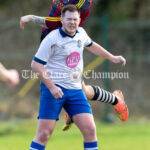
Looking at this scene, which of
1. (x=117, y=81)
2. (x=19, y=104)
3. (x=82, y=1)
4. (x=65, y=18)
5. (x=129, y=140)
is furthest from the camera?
(x=117, y=81)

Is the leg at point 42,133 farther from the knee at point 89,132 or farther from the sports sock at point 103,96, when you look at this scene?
the sports sock at point 103,96

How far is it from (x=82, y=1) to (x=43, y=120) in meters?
1.41

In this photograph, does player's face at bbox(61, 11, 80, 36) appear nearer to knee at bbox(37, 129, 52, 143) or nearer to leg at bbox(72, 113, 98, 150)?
leg at bbox(72, 113, 98, 150)

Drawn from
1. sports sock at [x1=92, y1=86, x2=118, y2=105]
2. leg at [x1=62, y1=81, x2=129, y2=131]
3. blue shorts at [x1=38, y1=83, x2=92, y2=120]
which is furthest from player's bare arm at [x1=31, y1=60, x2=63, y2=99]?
sports sock at [x1=92, y1=86, x2=118, y2=105]

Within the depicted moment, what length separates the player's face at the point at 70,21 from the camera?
476 centimetres

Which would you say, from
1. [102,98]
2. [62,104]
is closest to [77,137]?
[102,98]

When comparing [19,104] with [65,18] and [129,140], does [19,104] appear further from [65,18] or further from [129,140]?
[65,18]

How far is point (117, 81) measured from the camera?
35.7 feet

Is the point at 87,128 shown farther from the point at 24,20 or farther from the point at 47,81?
the point at 24,20

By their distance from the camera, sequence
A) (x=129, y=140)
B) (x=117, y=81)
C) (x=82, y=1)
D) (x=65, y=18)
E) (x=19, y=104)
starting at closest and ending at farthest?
(x=65, y=18)
(x=82, y=1)
(x=129, y=140)
(x=19, y=104)
(x=117, y=81)

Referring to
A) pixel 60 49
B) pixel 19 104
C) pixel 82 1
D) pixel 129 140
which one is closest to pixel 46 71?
pixel 60 49

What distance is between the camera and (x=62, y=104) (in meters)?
4.92

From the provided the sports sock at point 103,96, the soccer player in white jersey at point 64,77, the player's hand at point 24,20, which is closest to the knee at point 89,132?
the soccer player in white jersey at point 64,77

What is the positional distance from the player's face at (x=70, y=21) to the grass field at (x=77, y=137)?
2.71 m
